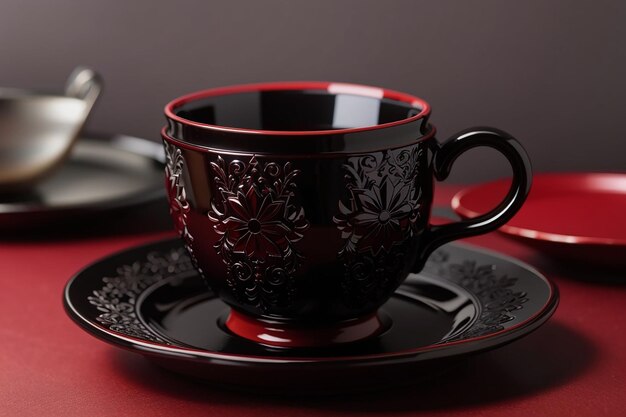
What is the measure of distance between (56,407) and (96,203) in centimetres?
35

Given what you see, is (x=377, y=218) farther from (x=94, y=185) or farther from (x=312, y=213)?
(x=94, y=185)

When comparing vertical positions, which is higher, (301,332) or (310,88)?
(310,88)

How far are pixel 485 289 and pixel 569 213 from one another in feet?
0.78

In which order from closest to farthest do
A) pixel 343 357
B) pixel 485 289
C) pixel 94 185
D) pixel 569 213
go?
pixel 343 357
pixel 485 289
pixel 569 213
pixel 94 185

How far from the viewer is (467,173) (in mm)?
1178

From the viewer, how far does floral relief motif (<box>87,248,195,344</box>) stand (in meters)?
0.62

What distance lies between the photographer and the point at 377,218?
597 mm

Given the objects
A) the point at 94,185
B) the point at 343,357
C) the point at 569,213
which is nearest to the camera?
the point at 343,357

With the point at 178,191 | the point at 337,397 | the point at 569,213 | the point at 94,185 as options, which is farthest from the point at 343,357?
the point at 94,185

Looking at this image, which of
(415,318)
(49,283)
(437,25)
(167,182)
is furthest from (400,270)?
(437,25)

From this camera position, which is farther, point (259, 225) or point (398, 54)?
point (398, 54)

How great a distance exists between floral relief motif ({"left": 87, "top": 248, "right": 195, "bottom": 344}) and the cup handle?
0.20m

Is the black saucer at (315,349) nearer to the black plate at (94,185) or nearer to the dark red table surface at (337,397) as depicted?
the dark red table surface at (337,397)

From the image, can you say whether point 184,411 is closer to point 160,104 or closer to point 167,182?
point 167,182
